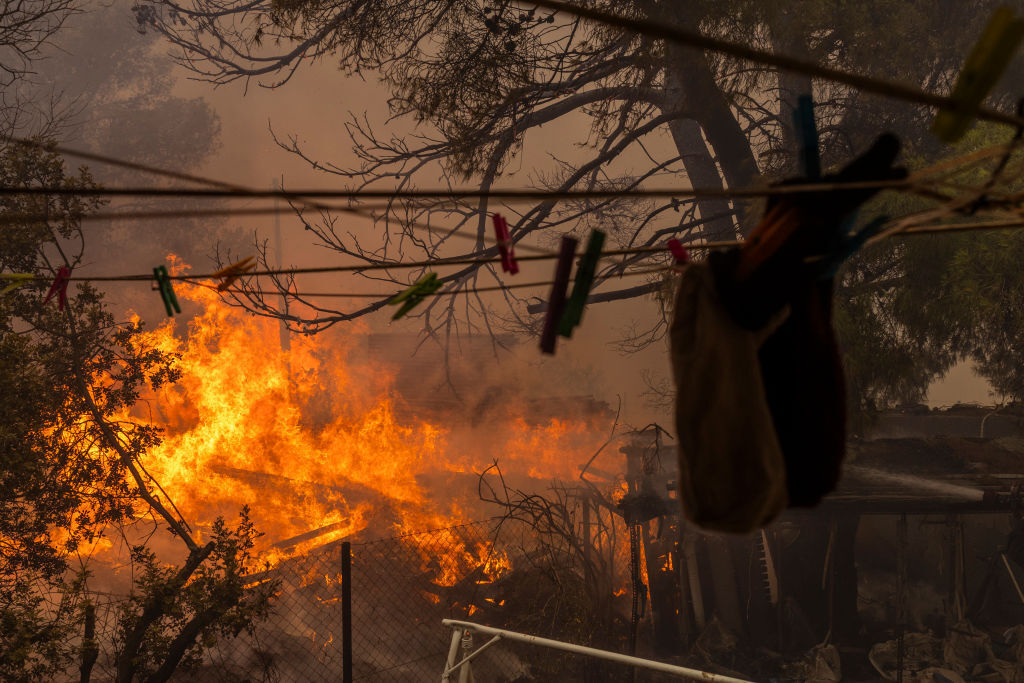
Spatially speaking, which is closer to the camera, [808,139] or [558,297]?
[808,139]

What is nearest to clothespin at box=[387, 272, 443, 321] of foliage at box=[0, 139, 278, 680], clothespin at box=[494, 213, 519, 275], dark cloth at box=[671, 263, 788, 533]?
clothespin at box=[494, 213, 519, 275]

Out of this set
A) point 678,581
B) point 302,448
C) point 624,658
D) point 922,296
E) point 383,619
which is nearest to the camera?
point 624,658

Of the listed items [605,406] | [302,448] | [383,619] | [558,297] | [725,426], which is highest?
[558,297]

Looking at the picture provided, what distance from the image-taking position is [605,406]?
1966 cm

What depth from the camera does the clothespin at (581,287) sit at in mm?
1853

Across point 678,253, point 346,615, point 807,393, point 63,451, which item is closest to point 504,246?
point 678,253

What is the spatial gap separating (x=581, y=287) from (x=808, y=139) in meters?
0.65

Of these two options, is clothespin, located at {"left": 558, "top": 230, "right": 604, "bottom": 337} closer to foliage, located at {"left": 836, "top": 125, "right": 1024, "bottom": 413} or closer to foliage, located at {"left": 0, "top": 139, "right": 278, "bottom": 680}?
foliage, located at {"left": 0, "top": 139, "right": 278, "bottom": 680}

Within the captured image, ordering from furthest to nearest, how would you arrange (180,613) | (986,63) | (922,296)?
(922,296) → (180,613) → (986,63)

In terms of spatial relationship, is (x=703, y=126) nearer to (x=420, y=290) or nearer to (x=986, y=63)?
(x=420, y=290)

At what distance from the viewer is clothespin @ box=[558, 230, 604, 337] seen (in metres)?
1.85

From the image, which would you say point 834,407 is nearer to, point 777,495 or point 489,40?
point 777,495

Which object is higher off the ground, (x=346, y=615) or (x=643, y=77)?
(x=643, y=77)

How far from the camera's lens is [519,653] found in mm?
9398
